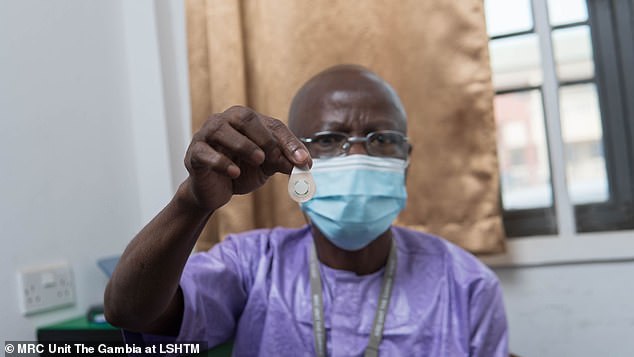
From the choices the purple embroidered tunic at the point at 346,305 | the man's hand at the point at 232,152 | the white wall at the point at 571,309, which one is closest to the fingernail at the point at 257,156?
the man's hand at the point at 232,152

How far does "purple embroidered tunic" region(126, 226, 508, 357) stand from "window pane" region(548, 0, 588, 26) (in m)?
0.84

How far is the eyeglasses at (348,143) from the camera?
123cm

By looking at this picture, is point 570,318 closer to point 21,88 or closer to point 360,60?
point 360,60

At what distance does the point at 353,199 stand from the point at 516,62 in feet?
2.89

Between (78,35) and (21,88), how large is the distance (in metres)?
0.27

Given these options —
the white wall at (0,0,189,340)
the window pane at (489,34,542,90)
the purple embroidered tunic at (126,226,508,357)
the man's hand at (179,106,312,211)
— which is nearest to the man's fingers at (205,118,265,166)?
the man's hand at (179,106,312,211)

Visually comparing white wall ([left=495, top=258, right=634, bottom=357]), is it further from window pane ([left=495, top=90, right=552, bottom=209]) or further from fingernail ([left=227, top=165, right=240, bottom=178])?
fingernail ([left=227, top=165, right=240, bottom=178])

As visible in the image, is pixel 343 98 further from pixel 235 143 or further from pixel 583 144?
pixel 583 144

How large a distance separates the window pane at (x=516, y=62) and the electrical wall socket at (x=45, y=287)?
1.27 metres

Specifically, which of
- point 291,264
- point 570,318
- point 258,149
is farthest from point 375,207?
point 570,318

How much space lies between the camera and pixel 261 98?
1.73m

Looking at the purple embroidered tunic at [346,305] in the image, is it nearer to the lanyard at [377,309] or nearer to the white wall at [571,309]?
the lanyard at [377,309]

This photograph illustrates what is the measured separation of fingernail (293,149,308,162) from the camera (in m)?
0.78

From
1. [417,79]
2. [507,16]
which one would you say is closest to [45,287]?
[417,79]
